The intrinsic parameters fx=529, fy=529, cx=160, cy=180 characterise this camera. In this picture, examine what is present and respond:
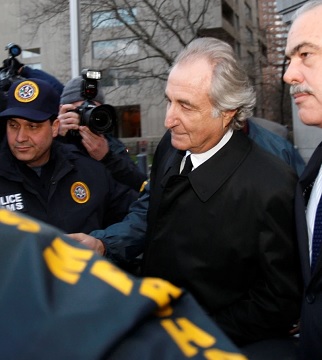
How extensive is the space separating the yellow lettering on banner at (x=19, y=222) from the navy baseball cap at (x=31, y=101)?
174 centimetres

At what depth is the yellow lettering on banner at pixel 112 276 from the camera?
24.5 inches

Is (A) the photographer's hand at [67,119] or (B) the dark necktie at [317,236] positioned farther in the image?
(A) the photographer's hand at [67,119]

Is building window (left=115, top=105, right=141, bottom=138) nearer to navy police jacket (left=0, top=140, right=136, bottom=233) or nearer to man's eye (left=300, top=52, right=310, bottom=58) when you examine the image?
navy police jacket (left=0, top=140, right=136, bottom=233)

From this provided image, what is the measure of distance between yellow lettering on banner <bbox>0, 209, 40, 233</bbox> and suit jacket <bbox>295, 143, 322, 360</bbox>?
1.14 m

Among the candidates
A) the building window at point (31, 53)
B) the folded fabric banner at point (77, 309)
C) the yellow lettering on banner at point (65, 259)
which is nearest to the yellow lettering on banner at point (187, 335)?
the folded fabric banner at point (77, 309)

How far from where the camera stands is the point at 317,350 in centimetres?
158

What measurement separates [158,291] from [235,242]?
1.21m

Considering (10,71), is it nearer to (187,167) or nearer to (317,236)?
(187,167)

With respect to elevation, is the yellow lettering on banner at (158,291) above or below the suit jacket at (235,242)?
above

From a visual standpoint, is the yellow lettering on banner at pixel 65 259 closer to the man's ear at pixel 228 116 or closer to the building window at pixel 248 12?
the man's ear at pixel 228 116

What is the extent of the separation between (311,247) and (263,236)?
0.53ft

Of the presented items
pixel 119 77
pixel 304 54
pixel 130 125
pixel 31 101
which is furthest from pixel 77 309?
pixel 130 125

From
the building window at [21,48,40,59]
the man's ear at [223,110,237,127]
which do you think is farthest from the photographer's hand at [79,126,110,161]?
the building window at [21,48,40,59]

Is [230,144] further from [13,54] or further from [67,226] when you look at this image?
[13,54]
